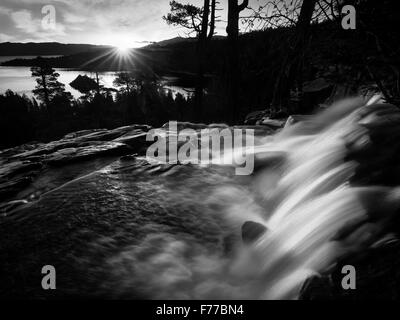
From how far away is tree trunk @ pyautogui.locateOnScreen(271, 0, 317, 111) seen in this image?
7438mm

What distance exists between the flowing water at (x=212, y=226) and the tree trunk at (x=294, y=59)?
10.6 ft

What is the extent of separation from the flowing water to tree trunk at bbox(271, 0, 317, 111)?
10.6 feet

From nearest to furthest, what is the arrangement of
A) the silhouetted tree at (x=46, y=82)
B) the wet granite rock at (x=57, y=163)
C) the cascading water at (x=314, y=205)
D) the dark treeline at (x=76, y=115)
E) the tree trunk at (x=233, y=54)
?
1. the cascading water at (x=314, y=205)
2. the wet granite rock at (x=57, y=163)
3. the tree trunk at (x=233, y=54)
4. the dark treeline at (x=76, y=115)
5. the silhouetted tree at (x=46, y=82)

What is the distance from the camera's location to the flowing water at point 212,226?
2.88 m

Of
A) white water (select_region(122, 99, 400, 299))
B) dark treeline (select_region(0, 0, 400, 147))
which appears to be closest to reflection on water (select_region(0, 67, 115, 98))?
dark treeline (select_region(0, 0, 400, 147))

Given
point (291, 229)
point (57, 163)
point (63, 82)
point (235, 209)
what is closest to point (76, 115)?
point (57, 163)

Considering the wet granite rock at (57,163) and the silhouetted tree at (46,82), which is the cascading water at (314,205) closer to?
the wet granite rock at (57,163)

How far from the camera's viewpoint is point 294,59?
25.4 feet

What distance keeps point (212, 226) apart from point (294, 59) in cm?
541

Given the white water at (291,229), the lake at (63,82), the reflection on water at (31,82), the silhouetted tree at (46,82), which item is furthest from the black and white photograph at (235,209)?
the reflection on water at (31,82)

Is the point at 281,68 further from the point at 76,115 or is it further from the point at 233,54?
the point at 76,115

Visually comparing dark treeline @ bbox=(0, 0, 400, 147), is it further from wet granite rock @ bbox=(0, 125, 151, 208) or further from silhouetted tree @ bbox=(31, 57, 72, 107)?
silhouetted tree @ bbox=(31, 57, 72, 107)
